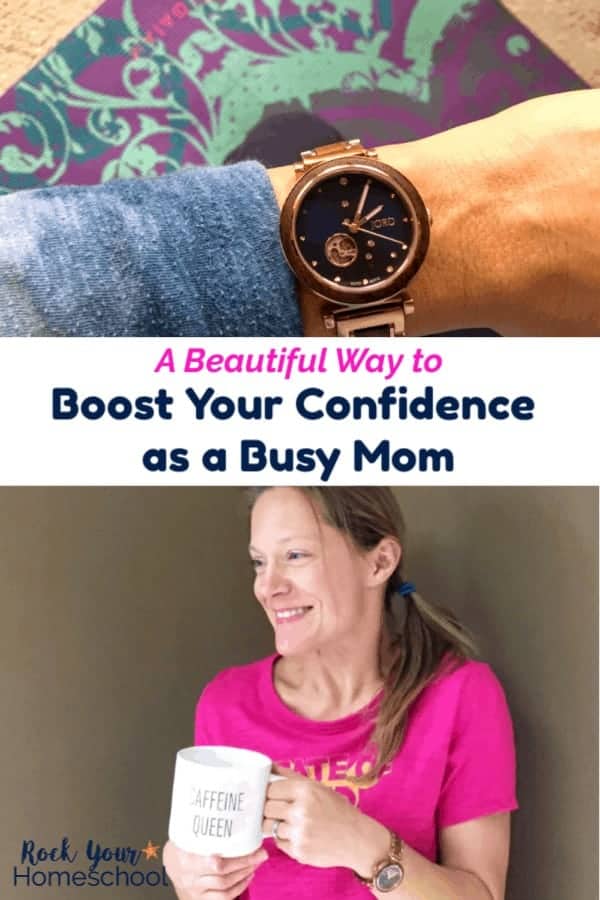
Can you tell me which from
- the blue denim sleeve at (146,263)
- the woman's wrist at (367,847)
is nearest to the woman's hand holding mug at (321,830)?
the woman's wrist at (367,847)

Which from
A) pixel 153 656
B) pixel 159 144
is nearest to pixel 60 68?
pixel 159 144

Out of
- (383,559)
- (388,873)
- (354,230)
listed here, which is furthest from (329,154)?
(388,873)

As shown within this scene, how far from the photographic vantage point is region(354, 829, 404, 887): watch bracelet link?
30 cm

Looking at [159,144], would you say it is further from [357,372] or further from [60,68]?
[357,372]

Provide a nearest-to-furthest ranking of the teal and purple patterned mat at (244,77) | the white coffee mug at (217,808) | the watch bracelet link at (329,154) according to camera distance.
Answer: the white coffee mug at (217,808) < the watch bracelet link at (329,154) < the teal and purple patterned mat at (244,77)

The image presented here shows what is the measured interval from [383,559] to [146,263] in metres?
0.16

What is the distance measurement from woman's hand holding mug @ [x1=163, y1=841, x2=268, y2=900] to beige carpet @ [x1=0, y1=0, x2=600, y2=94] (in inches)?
18.4

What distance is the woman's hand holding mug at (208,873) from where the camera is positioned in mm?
305

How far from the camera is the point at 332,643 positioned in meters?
0.33

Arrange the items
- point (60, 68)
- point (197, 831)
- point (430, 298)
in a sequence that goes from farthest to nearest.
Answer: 1. point (60, 68)
2. point (430, 298)
3. point (197, 831)

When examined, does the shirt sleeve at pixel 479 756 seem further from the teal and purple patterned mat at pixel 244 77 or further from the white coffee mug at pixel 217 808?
the teal and purple patterned mat at pixel 244 77

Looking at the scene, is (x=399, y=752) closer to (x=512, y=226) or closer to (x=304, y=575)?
(x=304, y=575)

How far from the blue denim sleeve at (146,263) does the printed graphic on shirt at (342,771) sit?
0.56 ft

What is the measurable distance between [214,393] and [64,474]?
6 cm
